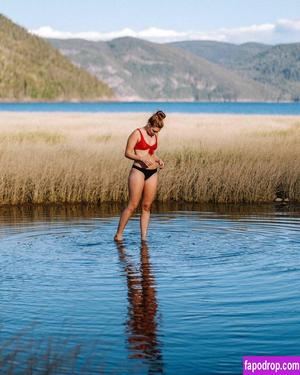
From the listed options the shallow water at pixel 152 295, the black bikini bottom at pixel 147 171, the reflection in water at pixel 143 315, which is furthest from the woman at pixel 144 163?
the reflection in water at pixel 143 315

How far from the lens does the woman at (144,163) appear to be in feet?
42.1

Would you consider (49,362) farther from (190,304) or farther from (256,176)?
(256,176)

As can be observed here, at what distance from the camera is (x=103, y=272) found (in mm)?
11102

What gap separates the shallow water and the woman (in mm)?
535

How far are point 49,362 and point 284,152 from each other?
56.8ft

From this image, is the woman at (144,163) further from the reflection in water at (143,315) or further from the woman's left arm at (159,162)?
the reflection in water at (143,315)

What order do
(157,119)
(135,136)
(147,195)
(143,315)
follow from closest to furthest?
1. (143,315)
2. (157,119)
3. (135,136)
4. (147,195)

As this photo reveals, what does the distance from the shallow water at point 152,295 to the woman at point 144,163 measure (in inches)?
21.1

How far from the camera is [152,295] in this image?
9734 millimetres

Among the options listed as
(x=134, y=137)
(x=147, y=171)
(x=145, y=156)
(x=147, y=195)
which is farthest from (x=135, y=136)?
(x=147, y=195)

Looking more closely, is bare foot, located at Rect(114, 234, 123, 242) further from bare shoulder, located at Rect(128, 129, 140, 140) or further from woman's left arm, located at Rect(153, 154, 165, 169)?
bare shoulder, located at Rect(128, 129, 140, 140)

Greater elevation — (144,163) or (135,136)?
(135,136)

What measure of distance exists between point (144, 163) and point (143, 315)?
456cm

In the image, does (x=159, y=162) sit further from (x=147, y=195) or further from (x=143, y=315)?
(x=143, y=315)
